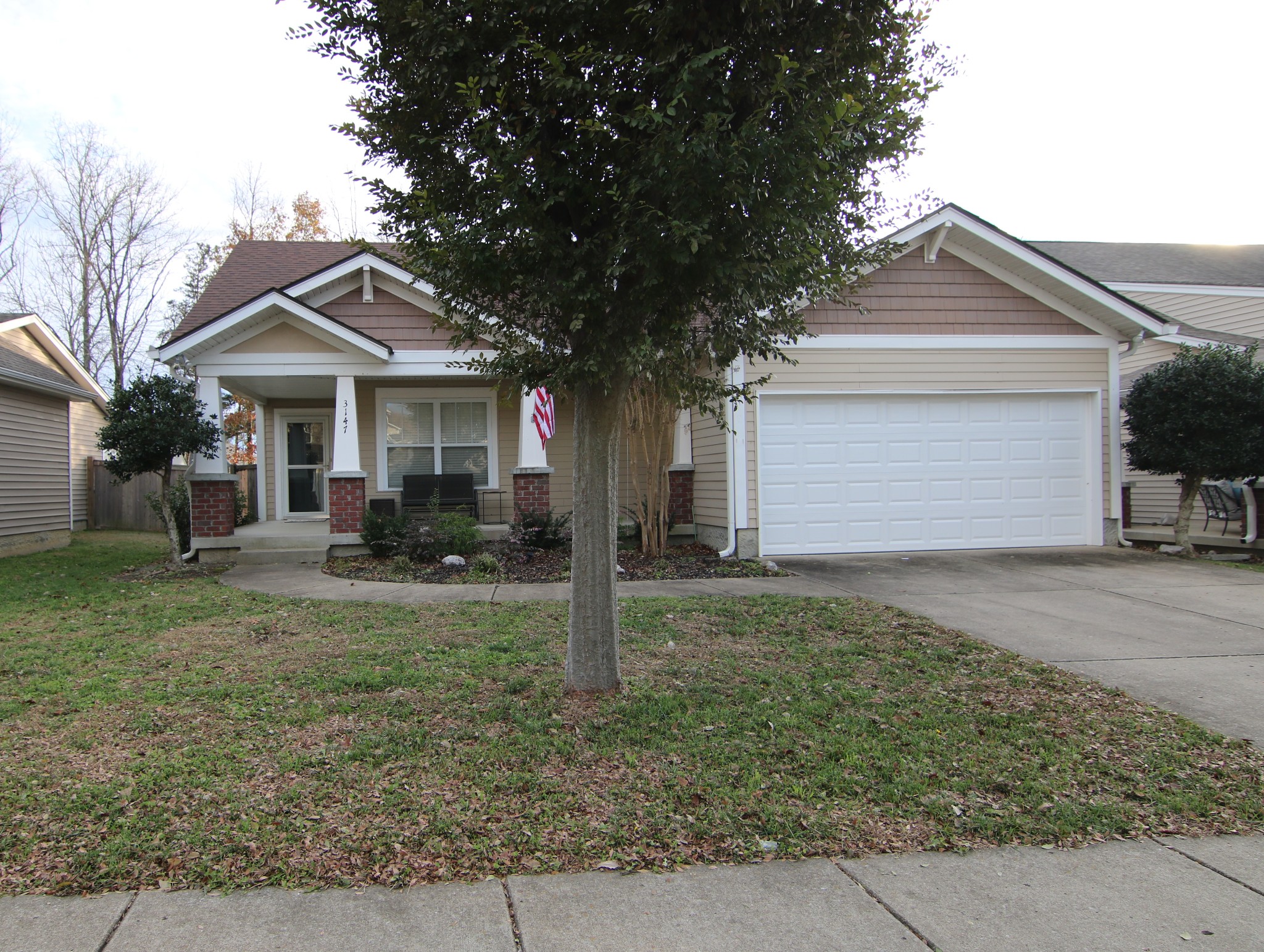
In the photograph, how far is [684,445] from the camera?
12.5 m

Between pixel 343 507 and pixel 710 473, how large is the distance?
514 cm

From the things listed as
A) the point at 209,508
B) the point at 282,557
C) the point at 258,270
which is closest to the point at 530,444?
the point at 282,557

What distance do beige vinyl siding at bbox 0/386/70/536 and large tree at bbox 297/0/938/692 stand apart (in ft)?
41.6

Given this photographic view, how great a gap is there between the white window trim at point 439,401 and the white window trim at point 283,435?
5.02 feet

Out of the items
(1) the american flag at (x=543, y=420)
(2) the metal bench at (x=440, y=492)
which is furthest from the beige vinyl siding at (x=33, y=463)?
(1) the american flag at (x=543, y=420)

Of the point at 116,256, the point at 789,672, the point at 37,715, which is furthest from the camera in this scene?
the point at 116,256

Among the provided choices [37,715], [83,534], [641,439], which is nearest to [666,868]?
[37,715]

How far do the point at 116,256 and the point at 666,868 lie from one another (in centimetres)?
2992

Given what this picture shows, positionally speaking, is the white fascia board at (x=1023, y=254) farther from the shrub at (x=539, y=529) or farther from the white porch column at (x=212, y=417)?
the white porch column at (x=212, y=417)

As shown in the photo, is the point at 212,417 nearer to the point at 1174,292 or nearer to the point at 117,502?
the point at 117,502

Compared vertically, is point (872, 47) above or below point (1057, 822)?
above

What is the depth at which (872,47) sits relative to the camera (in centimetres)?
411

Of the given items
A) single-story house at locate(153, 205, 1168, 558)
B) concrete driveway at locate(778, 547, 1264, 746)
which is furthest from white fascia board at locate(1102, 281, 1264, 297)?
concrete driveway at locate(778, 547, 1264, 746)

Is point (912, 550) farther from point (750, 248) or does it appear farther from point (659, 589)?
point (750, 248)
